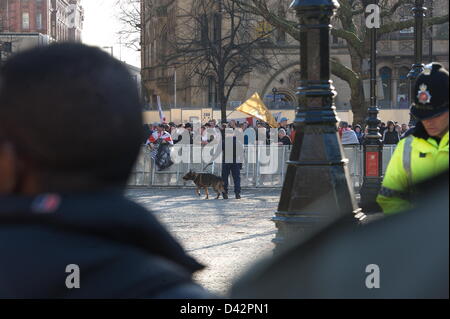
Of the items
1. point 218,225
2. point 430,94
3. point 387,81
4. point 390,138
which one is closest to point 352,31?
point 390,138

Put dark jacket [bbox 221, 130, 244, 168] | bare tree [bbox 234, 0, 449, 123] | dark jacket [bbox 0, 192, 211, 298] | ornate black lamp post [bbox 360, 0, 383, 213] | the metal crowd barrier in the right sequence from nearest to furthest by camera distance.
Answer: dark jacket [bbox 0, 192, 211, 298] → ornate black lamp post [bbox 360, 0, 383, 213] → dark jacket [bbox 221, 130, 244, 168] → the metal crowd barrier → bare tree [bbox 234, 0, 449, 123]

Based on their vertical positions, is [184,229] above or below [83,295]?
below

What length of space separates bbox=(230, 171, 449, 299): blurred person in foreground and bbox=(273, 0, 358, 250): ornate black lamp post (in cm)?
578

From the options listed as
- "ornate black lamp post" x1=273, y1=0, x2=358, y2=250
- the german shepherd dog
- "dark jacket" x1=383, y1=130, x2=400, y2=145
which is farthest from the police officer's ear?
"dark jacket" x1=383, y1=130, x2=400, y2=145

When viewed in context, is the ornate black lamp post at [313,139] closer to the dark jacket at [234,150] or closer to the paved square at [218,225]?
the paved square at [218,225]

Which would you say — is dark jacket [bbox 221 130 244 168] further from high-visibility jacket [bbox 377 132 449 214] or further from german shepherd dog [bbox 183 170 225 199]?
high-visibility jacket [bbox 377 132 449 214]

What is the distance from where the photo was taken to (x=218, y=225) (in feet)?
42.9

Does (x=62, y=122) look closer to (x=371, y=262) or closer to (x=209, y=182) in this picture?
(x=371, y=262)

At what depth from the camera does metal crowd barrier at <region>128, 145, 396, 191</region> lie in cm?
2094

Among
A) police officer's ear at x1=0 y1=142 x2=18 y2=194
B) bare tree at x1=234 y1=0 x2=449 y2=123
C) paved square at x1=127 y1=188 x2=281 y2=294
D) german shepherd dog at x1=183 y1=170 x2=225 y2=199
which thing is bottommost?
paved square at x1=127 y1=188 x2=281 y2=294

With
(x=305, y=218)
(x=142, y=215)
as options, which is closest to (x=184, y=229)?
(x=305, y=218)
